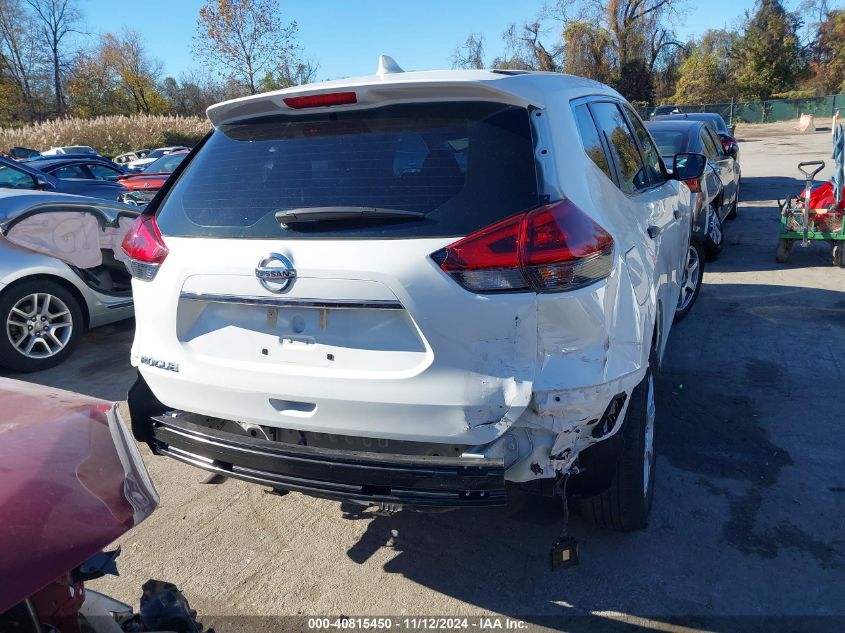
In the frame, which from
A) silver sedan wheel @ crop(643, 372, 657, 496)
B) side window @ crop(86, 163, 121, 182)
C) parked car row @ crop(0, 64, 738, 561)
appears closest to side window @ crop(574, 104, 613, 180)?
parked car row @ crop(0, 64, 738, 561)

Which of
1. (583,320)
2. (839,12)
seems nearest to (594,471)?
(583,320)

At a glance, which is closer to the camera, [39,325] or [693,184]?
[39,325]

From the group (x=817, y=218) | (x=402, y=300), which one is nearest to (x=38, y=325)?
(x=402, y=300)

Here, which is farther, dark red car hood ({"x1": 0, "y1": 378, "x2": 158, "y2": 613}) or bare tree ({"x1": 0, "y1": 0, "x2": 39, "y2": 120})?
bare tree ({"x1": 0, "y1": 0, "x2": 39, "y2": 120})

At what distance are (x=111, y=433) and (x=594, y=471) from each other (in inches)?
65.4

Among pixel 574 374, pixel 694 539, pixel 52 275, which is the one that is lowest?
pixel 694 539

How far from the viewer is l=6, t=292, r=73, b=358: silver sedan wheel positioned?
18.4 feet

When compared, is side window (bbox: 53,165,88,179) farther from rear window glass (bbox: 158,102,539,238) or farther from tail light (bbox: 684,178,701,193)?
rear window glass (bbox: 158,102,539,238)

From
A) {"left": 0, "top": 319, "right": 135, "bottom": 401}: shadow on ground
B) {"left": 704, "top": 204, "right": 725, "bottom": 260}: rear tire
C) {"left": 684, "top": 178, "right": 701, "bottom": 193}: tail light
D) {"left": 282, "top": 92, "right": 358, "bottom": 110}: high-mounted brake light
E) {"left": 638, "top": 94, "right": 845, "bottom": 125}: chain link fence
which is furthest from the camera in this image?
{"left": 638, "top": 94, "right": 845, "bottom": 125}: chain link fence

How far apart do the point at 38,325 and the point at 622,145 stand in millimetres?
4902

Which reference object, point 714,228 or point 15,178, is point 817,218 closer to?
point 714,228

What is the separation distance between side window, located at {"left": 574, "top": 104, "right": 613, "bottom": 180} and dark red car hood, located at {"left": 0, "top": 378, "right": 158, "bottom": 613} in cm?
203

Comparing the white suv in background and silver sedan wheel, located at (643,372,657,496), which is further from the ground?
the white suv in background

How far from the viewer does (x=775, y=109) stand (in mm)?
46750
